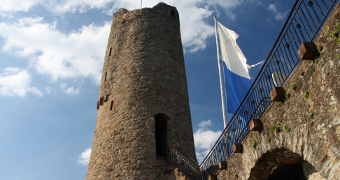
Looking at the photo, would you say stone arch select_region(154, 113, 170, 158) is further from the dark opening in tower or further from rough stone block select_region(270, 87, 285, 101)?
rough stone block select_region(270, 87, 285, 101)

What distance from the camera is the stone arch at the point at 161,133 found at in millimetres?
10398

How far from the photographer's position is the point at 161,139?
36.0 ft

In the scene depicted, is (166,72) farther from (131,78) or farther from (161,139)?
(161,139)

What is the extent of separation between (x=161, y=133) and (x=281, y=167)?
566 centimetres

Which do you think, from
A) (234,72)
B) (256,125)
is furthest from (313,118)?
(234,72)

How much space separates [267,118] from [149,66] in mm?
6998

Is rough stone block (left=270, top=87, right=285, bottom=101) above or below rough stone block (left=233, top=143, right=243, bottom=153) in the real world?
above

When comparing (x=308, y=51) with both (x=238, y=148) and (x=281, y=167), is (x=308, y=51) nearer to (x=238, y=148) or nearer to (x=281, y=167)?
(x=238, y=148)

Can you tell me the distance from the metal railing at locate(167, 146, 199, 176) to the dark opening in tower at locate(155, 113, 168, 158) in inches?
29.3

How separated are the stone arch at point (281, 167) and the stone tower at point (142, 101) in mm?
4028

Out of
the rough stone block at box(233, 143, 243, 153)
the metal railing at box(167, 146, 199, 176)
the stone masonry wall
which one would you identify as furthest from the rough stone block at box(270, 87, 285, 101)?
the metal railing at box(167, 146, 199, 176)

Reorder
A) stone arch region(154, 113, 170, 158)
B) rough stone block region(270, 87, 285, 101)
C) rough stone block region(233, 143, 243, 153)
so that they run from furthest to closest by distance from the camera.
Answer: stone arch region(154, 113, 170, 158)
rough stone block region(233, 143, 243, 153)
rough stone block region(270, 87, 285, 101)

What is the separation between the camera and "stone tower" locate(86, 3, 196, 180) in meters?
9.14

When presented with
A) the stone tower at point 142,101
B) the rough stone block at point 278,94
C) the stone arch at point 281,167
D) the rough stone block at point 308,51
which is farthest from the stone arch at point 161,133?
the rough stone block at point 308,51
